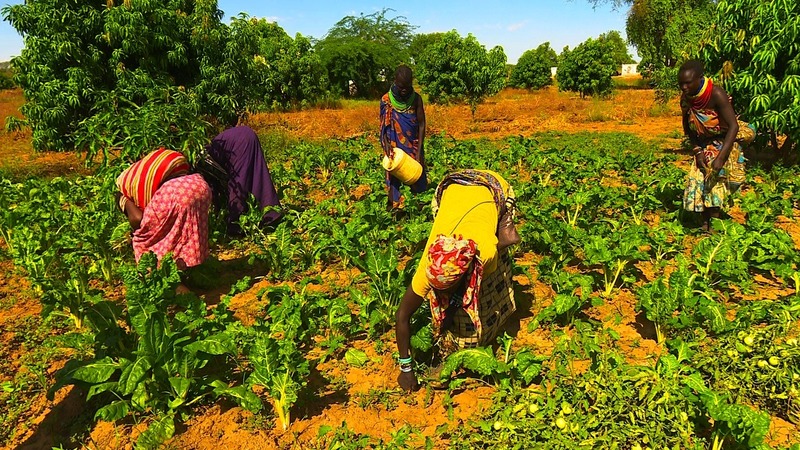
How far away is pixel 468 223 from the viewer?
267 cm

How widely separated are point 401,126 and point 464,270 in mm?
3462

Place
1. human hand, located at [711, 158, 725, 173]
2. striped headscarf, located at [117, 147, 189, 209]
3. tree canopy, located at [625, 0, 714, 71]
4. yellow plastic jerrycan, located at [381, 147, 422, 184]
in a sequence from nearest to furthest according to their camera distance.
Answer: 1. striped headscarf, located at [117, 147, 189, 209]
2. human hand, located at [711, 158, 725, 173]
3. yellow plastic jerrycan, located at [381, 147, 422, 184]
4. tree canopy, located at [625, 0, 714, 71]

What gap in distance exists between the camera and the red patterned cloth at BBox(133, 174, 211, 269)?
3865 millimetres

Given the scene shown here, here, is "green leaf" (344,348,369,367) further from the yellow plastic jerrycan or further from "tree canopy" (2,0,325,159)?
"tree canopy" (2,0,325,159)

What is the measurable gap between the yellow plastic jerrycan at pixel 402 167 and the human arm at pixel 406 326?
225cm

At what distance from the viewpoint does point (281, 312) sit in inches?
132

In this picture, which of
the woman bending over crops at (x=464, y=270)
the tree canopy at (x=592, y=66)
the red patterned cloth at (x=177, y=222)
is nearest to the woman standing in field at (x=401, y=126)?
the red patterned cloth at (x=177, y=222)

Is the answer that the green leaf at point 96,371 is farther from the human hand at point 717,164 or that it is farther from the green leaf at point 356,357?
the human hand at point 717,164

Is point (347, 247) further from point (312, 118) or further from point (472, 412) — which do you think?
point (312, 118)

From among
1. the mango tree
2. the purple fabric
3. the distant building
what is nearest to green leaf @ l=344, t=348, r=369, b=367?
the purple fabric

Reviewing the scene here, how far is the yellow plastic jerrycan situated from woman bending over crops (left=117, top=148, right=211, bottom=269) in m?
1.75

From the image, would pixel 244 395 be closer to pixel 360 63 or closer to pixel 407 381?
pixel 407 381

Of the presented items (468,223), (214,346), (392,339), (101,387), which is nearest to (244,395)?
(214,346)

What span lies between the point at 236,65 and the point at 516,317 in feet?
24.5
